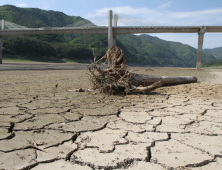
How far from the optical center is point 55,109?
2.89 meters

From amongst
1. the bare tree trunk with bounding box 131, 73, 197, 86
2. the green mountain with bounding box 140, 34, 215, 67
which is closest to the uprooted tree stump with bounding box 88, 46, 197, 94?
the bare tree trunk with bounding box 131, 73, 197, 86

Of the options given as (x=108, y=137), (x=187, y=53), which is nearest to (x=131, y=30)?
Result: (x=108, y=137)

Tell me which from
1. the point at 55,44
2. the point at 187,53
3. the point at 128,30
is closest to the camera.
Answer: the point at 128,30

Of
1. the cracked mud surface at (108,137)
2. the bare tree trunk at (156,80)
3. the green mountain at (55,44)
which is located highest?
the green mountain at (55,44)

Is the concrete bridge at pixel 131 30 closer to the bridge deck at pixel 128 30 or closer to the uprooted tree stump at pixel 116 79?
the bridge deck at pixel 128 30

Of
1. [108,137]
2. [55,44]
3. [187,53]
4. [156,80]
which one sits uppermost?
[187,53]

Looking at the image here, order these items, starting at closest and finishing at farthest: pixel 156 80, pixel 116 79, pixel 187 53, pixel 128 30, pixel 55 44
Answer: pixel 116 79 → pixel 156 80 → pixel 128 30 → pixel 55 44 → pixel 187 53

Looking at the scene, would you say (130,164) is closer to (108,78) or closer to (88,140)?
(88,140)

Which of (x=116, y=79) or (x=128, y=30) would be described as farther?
(x=128, y=30)

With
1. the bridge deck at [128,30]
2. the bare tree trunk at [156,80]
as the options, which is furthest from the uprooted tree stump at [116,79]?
the bridge deck at [128,30]

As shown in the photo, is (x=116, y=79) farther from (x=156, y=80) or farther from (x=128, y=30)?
(x=128, y=30)

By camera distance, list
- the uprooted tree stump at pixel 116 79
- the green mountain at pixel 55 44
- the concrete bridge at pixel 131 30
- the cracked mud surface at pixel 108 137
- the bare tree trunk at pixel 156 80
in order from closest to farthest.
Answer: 1. the cracked mud surface at pixel 108 137
2. the uprooted tree stump at pixel 116 79
3. the bare tree trunk at pixel 156 80
4. the concrete bridge at pixel 131 30
5. the green mountain at pixel 55 44

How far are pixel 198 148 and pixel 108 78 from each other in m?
2.91

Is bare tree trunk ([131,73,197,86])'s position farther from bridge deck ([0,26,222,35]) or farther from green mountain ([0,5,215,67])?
green mountain ([0,5,215,67])
